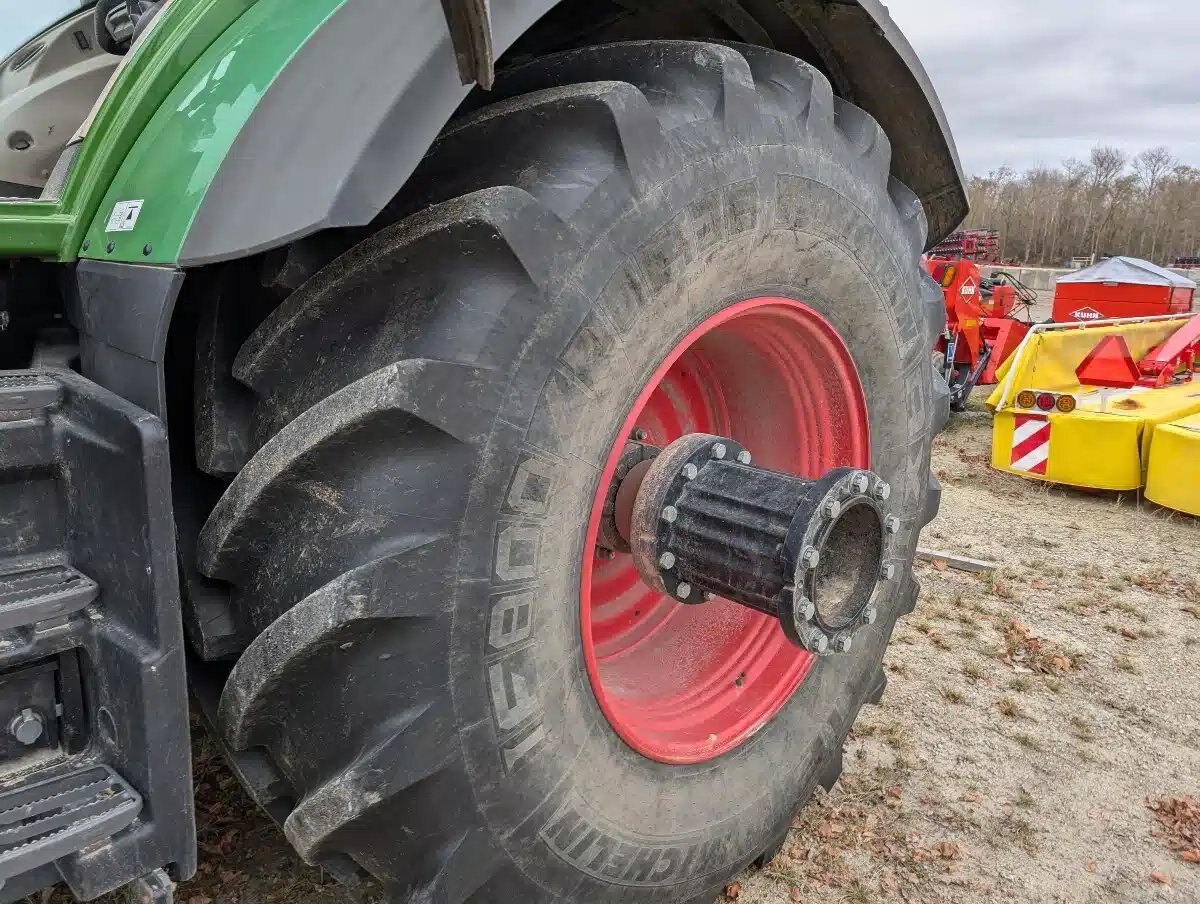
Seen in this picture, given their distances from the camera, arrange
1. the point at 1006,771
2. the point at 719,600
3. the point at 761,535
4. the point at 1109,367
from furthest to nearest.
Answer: the point at 1109,367, the point at 1006,771, the point at 719,600, the point at 761,535

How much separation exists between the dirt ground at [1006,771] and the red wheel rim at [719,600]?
541 millimetres

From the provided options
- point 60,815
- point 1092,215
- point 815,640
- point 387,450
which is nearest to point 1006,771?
point 815,640

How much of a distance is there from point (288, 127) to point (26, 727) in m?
0.88

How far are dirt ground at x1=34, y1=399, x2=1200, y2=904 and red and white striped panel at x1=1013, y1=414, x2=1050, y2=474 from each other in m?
1.24

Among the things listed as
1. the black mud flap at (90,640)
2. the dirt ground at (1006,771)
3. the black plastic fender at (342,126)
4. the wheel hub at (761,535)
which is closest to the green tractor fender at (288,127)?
the black plastic fender at (342,126)

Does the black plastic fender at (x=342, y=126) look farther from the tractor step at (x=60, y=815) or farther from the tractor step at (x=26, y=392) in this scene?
the tractor step at (x=60, y=815)

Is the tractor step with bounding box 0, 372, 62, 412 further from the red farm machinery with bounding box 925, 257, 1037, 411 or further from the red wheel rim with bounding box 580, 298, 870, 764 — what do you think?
the red farm machinery with bounding box 925, 257, 1037, 411

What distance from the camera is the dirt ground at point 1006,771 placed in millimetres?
2252

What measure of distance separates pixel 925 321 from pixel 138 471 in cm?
187

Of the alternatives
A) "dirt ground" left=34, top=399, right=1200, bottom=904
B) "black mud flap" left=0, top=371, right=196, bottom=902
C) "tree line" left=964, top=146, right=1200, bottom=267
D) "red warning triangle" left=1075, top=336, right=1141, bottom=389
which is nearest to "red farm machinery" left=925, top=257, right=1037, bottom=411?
"red warning triangle" left=1075, top=336, right=1141, bottom=389

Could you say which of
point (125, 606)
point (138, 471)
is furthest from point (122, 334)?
point (125, 606)

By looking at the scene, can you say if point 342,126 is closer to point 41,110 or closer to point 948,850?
point 41,110

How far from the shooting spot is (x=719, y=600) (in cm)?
228

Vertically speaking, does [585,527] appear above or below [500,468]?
below
